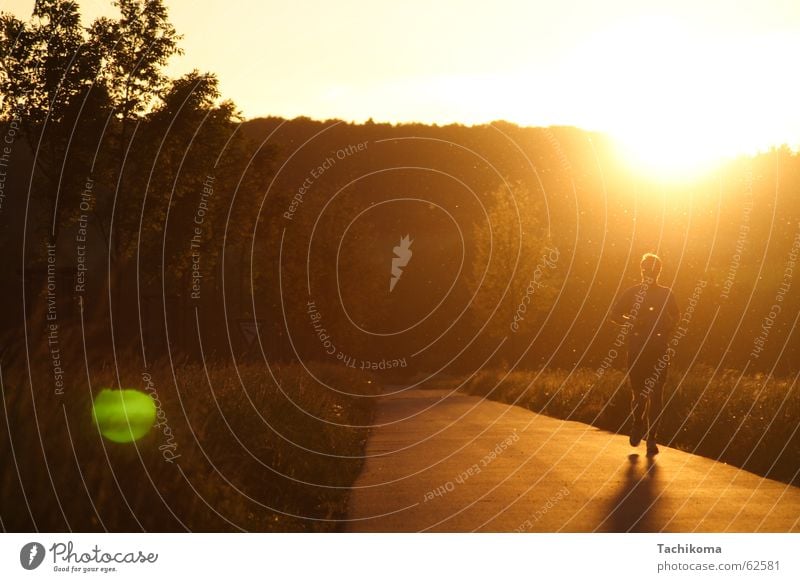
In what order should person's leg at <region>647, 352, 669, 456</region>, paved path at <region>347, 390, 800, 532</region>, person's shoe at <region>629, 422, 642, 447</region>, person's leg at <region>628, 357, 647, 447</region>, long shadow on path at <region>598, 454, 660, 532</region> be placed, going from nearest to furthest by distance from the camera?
long shadow on path at <region>598, 454, 660, 532</region>
paved path at <region>347, 390, 800, 532</region>
person's leg at <region>647, 352, 669, 456</region>
person's leg at <region>628, 357, 647, 447</region>
person's shoe at <region>629, 422, 642, 447</region>

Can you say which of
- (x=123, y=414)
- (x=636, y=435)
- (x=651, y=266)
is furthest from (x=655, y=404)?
Answer: (x=123, y=414)

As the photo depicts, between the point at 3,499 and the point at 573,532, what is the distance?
405cm

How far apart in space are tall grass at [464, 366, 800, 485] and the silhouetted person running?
1227 mm

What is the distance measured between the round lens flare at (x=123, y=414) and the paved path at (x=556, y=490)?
2.05m

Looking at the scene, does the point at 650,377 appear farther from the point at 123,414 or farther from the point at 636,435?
the point at 123,414

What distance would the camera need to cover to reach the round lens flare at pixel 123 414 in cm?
966

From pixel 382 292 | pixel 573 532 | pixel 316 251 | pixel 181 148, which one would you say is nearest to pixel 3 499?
pixel 573 532

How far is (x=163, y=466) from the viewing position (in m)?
9.52

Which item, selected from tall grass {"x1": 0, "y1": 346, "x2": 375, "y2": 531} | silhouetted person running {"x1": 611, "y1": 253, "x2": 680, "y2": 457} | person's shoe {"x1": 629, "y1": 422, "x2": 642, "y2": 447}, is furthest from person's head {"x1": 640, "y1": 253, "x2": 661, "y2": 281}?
tall grass {"x1": 0, "y1": 346, "x2": 375, "y2": 531}

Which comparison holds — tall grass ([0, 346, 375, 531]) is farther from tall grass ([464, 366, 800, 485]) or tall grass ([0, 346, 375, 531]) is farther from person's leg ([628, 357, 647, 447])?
tall grass ([464, 366, 800, 485])

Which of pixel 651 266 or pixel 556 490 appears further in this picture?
pixel 651 266

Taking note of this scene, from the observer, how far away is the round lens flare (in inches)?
380

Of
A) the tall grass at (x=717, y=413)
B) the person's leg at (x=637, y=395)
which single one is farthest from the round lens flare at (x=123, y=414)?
the tall grass at (x=717, y=413)

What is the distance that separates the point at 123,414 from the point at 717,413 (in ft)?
33.4
